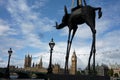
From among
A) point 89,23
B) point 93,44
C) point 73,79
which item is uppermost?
point 89,23

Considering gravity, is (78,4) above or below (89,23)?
above

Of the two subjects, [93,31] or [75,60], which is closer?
[93,31]

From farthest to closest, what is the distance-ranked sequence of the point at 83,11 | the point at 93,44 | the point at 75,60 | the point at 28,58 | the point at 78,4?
the point at 28,58, the point at 75,60, the point at 78,4, the point at 83,11, the point at 93,44

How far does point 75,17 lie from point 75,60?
10495cm

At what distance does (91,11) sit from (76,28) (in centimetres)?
190

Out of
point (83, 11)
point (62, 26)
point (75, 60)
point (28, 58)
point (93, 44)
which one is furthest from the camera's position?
point (28, 58)

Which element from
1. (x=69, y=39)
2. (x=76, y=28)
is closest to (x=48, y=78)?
(x=69, y=39)

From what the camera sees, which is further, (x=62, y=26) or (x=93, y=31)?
(x=62, y=26)

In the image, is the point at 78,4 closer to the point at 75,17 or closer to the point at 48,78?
the point at 75,17

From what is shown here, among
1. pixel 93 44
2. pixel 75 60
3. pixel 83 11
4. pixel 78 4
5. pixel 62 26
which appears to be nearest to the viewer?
pixel 93 44

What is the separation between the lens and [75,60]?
117000mm

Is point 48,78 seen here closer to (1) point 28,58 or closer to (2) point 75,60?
(2) point 75,60

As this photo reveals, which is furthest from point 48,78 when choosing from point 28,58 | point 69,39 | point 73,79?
point 28,58

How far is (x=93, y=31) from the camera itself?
11.7m
